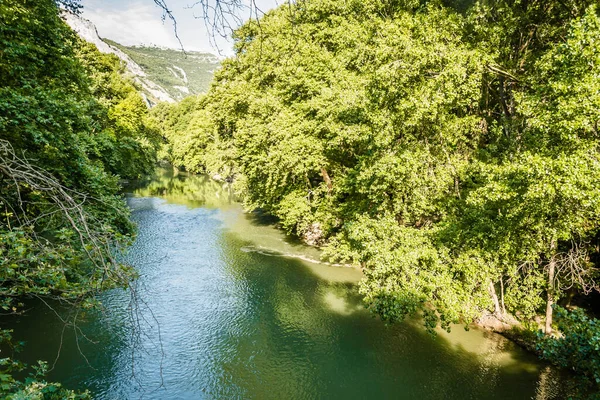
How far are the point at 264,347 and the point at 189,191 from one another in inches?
1361

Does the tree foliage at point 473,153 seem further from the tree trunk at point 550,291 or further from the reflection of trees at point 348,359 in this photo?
the reflection of trees at point 348,359

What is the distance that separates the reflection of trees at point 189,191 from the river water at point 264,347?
727 inches

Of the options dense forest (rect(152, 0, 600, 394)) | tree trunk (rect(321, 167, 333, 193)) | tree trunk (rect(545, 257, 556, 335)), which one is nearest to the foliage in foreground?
dense forest (rect(152, 0, 600, 394))

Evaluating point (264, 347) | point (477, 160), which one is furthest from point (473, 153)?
point (264, 347)

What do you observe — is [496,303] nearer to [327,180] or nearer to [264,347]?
[264,347]

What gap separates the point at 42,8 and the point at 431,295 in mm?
17711

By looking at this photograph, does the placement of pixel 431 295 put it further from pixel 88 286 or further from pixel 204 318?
pixel 88 286

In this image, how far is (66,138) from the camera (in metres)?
11.0

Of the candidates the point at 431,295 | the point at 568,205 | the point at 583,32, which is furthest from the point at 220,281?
the point at 583,32

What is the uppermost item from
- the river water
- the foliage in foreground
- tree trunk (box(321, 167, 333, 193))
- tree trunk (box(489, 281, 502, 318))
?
tree trunk (box(321, 167, 333, 193))

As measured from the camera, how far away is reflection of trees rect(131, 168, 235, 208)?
126ft

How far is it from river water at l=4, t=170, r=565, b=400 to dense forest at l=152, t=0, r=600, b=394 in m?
1.80

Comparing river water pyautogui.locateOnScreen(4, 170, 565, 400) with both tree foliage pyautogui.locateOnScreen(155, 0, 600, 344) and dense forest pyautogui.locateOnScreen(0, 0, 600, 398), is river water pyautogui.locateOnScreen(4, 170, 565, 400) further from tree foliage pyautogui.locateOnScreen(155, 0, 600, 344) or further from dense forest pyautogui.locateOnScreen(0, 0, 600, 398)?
tree foliage pyautogui.locateOnScreen(155, 0, 600, 344)

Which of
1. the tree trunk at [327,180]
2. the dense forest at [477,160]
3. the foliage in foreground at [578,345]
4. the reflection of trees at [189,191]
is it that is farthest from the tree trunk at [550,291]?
A: the reflection of trees at [189,191]
